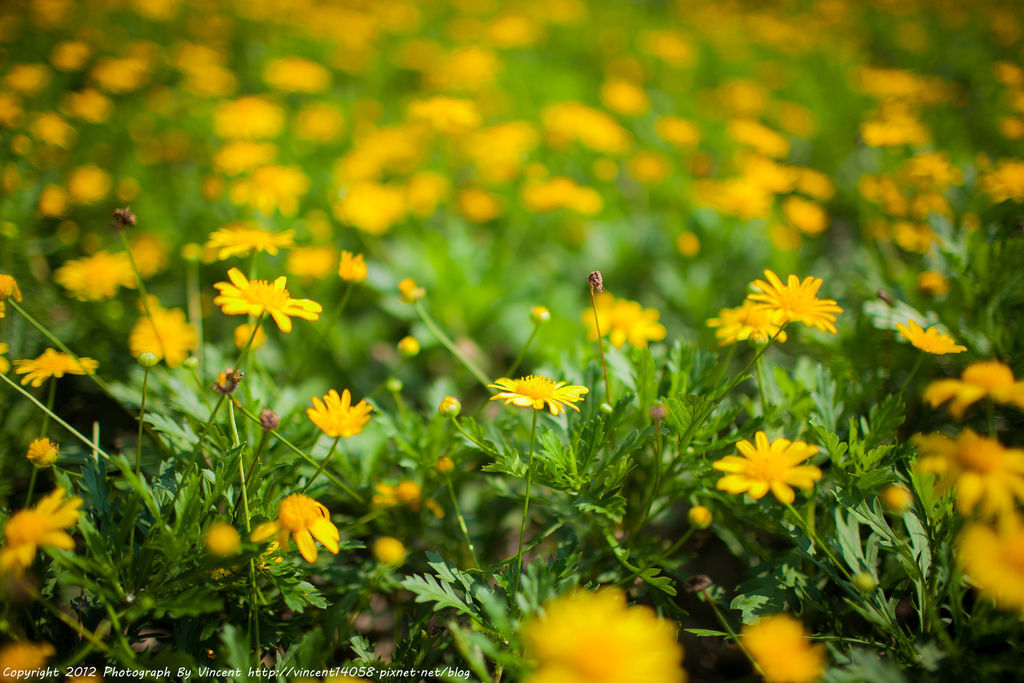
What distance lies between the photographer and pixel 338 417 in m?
1.34

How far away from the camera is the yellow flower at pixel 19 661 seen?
3.36ft

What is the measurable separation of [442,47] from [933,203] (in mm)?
4182

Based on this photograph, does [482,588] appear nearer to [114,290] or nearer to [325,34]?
[114,290]

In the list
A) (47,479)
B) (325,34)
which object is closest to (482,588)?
(47,479)

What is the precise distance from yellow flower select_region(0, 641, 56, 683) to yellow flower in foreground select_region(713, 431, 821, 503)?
1.47m

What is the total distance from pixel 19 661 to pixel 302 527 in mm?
559

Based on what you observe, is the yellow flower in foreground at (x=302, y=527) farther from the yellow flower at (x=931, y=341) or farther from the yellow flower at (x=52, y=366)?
the yellow flower at (x=931, y=341)

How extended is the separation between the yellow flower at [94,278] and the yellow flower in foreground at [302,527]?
1322mm

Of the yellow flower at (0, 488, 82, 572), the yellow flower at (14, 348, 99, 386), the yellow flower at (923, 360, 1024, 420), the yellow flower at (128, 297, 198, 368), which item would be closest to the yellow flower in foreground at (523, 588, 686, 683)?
the yellow flower at (923, 360, 1024, 420)

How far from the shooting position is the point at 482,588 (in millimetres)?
1287

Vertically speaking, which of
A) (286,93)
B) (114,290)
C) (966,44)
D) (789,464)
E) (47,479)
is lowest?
(47,479)

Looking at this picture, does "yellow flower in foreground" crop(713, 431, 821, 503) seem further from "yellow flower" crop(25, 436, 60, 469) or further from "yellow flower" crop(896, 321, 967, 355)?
"yellow flower" crop(25, 436, 60, 469)

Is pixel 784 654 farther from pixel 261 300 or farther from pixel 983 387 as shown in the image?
pixel 261 300

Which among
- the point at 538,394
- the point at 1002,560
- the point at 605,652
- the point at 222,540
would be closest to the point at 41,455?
the point at 222,540
